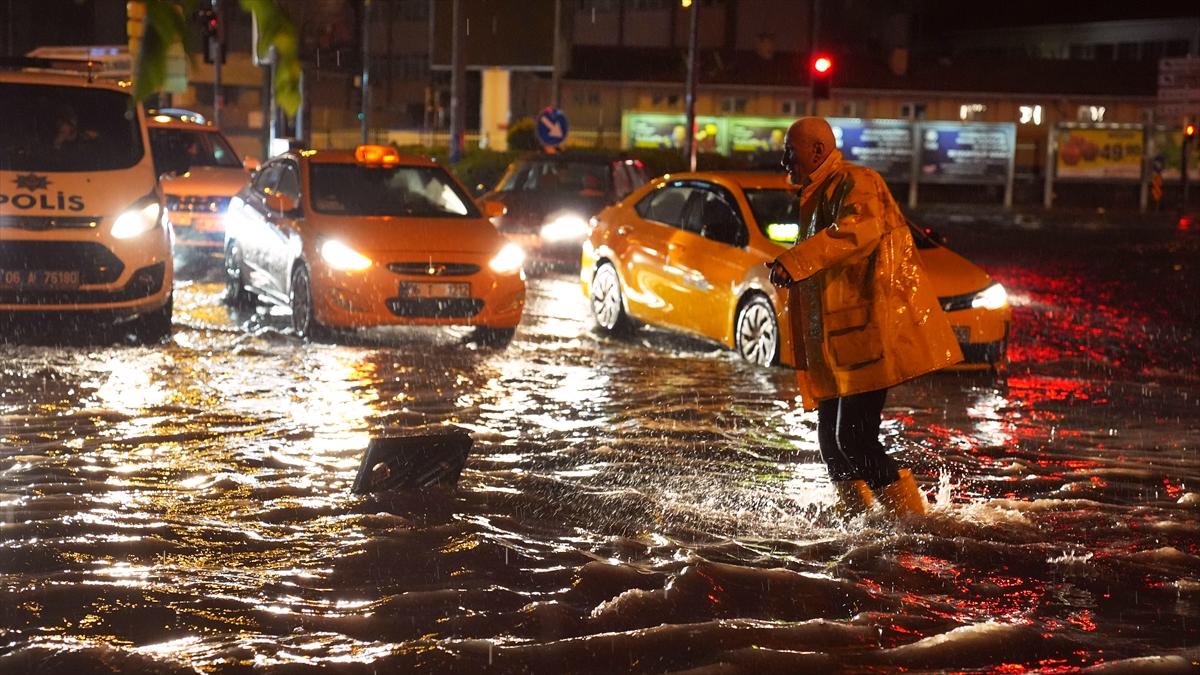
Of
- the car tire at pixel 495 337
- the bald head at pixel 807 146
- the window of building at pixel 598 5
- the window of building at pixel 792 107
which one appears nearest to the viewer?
the bald head at pixel 807 146

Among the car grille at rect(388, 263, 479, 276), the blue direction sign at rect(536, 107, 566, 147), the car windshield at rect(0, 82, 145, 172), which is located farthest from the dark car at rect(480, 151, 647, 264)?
the car windshield at rect(0, 82, 145, 172)

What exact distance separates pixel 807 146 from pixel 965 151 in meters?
41.7

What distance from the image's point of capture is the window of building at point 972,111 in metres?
56.5

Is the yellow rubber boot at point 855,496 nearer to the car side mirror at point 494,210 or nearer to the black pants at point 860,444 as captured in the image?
the black pants at point 860,444

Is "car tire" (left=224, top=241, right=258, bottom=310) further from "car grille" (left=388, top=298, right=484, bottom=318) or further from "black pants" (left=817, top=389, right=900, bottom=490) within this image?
"black pants" (left=817, top=389, right=900, bottom=490)

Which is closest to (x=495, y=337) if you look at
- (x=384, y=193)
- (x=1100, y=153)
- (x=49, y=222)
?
(x=384, y=193)

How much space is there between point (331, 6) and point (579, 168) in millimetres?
13488

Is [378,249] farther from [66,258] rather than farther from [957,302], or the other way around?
[957,302]

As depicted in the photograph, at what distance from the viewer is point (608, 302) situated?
15.5 m

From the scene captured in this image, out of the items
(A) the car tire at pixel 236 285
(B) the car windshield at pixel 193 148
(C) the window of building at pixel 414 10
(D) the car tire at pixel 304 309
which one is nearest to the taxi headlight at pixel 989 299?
(D) the car tire at pixel 304 309

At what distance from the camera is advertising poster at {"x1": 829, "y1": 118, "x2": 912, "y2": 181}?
47.5 m

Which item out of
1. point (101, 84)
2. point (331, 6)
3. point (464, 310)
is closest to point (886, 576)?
point (464, 310)

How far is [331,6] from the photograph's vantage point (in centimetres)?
3559

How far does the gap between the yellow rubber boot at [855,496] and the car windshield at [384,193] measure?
310 inches
